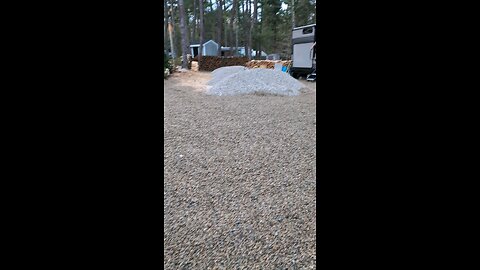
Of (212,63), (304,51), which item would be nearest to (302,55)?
(304,51)

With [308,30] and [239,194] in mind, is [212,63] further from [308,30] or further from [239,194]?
[239,194]

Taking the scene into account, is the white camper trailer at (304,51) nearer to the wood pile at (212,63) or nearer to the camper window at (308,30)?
the camper window at (308,30)

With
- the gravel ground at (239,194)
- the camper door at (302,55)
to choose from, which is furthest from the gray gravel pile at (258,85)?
the gravel ground at (239,194)

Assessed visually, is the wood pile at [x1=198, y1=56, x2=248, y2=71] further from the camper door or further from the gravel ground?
the gravel ground

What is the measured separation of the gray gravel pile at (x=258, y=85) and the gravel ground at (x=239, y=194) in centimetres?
390

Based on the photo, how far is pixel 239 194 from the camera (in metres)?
2.75

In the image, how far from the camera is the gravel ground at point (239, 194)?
6.27ft

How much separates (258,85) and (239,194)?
7.55 meters
